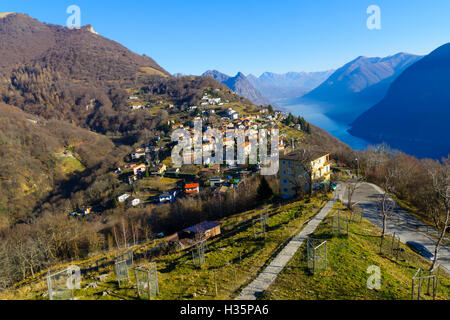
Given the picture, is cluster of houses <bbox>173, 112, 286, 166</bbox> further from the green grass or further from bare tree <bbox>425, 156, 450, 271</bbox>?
bare tree <bbox>425, 156, 450, 271</bbox>

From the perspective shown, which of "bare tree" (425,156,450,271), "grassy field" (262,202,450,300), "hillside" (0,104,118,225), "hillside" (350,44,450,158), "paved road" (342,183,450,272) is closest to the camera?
"grassy field" (262,202,450,300)

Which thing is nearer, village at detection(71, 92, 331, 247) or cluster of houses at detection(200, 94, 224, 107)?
village at detection(71, 92, 331, 247)

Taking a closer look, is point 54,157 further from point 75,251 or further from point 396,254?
point 396,254

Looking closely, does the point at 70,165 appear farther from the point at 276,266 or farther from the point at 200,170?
the point at 276,266

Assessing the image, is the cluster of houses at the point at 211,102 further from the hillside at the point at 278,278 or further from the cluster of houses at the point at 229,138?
the hillside at the point at 278,278

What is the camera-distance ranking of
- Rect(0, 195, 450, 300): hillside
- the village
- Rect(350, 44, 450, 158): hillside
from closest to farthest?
Rect(0, 195, 450, 300): hillside → the village → Rect(350, 44, 450, 158): hillside

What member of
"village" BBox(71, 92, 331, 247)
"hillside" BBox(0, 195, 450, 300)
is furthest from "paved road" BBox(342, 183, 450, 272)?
"village" BBox(71, 92, 331, 247)
